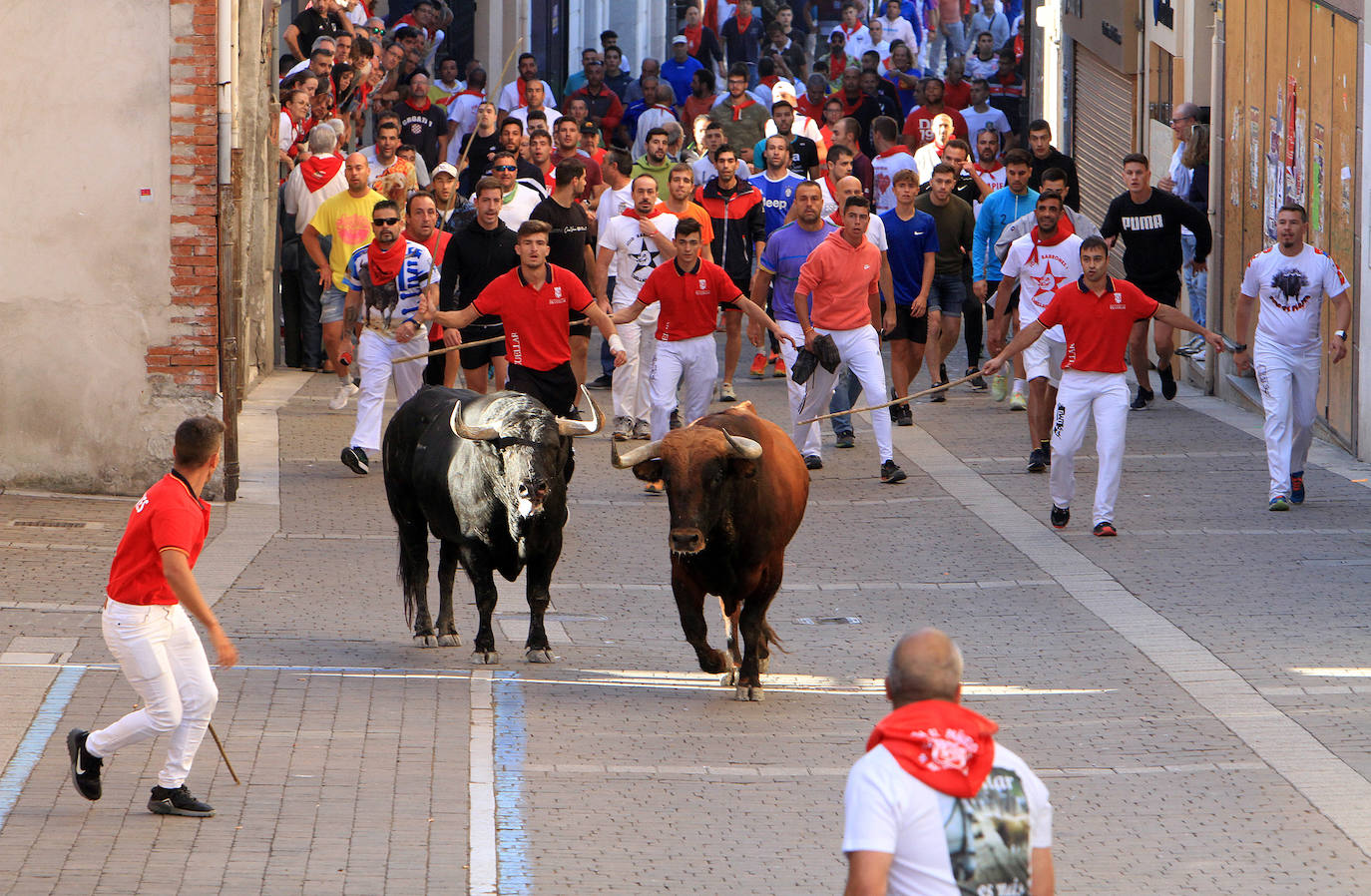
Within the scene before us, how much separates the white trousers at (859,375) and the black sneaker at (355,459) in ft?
11.0

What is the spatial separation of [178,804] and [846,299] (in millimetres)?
8569

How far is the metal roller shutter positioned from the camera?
76.9 ft

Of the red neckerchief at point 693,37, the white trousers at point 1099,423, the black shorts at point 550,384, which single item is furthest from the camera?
the red neckerchief at point 693,37

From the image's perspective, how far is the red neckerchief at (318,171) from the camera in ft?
64.9

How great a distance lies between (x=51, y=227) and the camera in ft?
46.4

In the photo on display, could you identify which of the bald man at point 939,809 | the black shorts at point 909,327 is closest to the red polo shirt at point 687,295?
the black shorts at point 909,327

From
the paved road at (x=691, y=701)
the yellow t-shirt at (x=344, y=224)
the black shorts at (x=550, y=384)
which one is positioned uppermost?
the yellow t-shirt at (x=344, y=224)

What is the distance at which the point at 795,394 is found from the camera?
1528 cm

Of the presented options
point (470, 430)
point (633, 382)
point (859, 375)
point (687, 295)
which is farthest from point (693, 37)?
point (470, 430)

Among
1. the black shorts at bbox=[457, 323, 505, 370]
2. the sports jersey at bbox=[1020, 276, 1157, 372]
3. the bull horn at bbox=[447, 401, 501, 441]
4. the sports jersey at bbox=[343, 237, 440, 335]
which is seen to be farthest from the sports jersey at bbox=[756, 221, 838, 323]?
the bull horn at bbox=[447, 401, 501, 441]

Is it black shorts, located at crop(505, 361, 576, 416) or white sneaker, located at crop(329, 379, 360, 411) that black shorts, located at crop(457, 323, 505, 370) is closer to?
black shorts, located at crop(505, 361, 576, 416)

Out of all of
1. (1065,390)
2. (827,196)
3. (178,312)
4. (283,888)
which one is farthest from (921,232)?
(283,888)

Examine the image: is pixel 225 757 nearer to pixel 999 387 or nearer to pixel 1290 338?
pixel 1290 338

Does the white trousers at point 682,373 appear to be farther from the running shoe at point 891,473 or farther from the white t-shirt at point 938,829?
the white t-shirt at point 938,829
